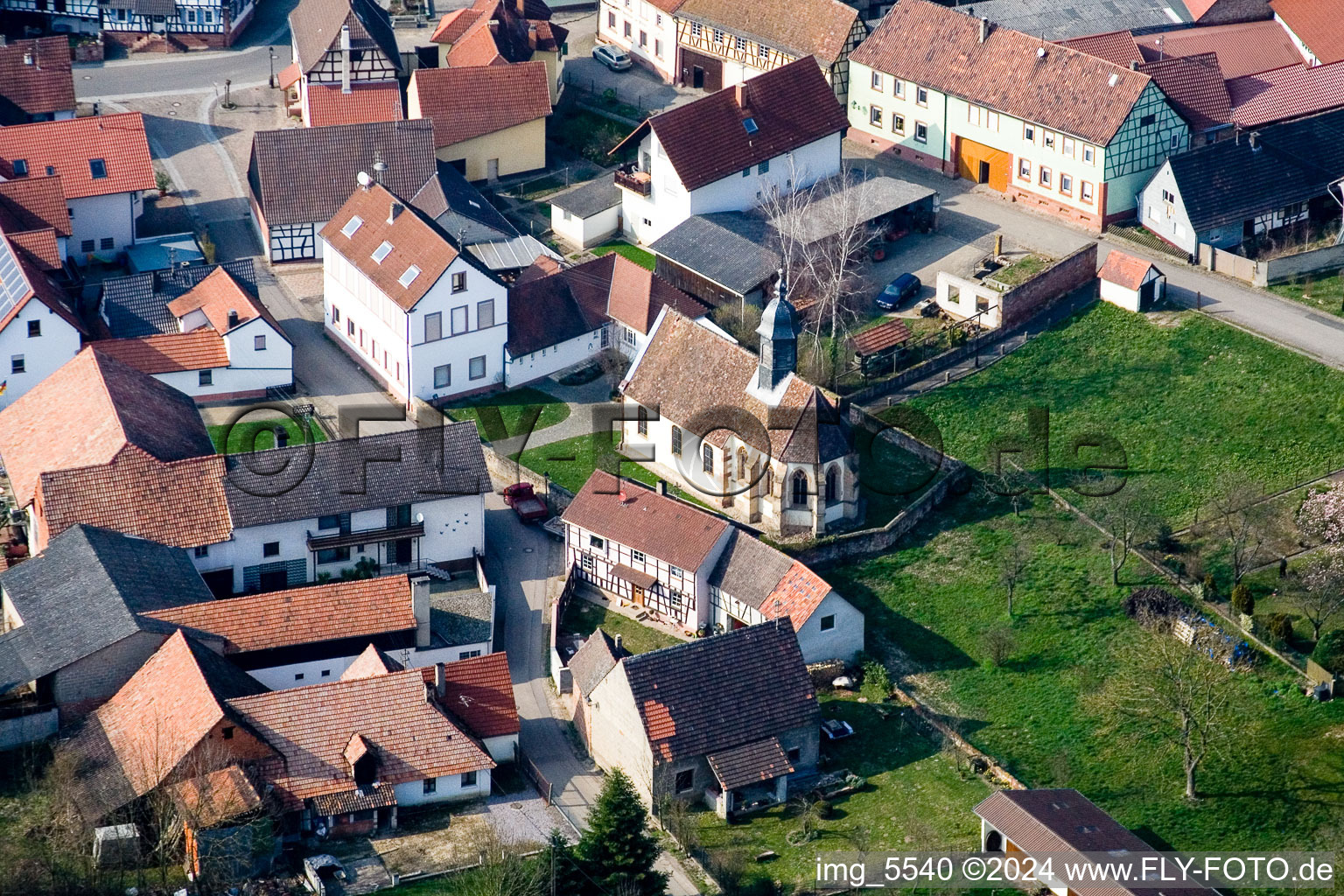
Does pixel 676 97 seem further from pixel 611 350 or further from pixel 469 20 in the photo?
pixel 611 350

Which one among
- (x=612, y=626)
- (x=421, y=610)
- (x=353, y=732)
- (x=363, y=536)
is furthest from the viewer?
(x=363, y=536)

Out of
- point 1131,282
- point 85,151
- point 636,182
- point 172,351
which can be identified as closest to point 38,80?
point 85,151

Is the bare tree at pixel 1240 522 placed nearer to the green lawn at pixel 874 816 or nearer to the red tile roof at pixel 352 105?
the green lawn at pixel 874 816

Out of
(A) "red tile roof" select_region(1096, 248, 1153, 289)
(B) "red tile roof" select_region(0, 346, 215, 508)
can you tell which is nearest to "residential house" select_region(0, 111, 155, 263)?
(B) "red tile roof" select_region(0, 346, 215, 508)

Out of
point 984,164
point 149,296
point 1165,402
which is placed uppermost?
point 984,164

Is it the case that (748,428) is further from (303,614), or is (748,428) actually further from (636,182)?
(636,182)
